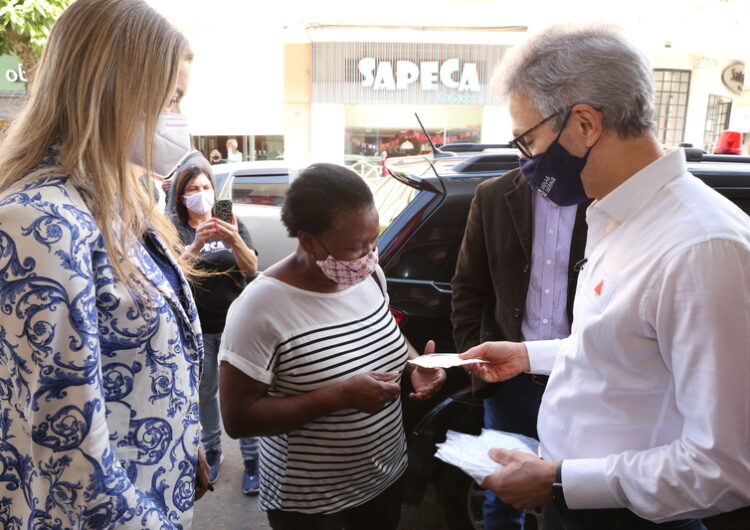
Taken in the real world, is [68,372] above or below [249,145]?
above

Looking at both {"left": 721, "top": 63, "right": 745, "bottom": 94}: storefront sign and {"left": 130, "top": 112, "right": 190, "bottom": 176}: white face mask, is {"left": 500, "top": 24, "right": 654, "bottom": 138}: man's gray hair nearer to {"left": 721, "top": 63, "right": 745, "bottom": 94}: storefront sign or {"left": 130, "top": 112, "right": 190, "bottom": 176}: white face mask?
{"left": 130, "top": 112, "right": 190, "bottom": 176}: white face mask

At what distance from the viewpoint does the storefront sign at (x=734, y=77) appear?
59.0 feet

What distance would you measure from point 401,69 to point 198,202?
13459mm

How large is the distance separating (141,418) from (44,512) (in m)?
0.25

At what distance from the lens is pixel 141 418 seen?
1290 mm

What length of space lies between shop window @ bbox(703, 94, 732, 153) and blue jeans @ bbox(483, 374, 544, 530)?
1789 cm

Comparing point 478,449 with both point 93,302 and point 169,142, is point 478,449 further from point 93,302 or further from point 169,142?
point 169,142

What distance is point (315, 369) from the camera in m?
1.83

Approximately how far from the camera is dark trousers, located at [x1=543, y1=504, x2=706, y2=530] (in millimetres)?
1456

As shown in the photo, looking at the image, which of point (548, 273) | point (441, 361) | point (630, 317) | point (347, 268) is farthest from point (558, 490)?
point (548, 273)

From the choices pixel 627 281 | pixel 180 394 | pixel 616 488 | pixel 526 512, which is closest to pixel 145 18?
pixel 180 394

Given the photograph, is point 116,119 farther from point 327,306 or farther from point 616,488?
point 616,488

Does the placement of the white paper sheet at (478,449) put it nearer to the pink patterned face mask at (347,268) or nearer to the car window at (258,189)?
the pink patterned face mask at (347,268)

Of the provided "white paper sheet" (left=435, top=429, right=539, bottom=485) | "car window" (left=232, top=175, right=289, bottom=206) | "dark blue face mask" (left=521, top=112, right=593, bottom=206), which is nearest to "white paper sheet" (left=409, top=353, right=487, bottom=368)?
"white paper sheet" (left=435, top=429, right=539, bottom=485)
